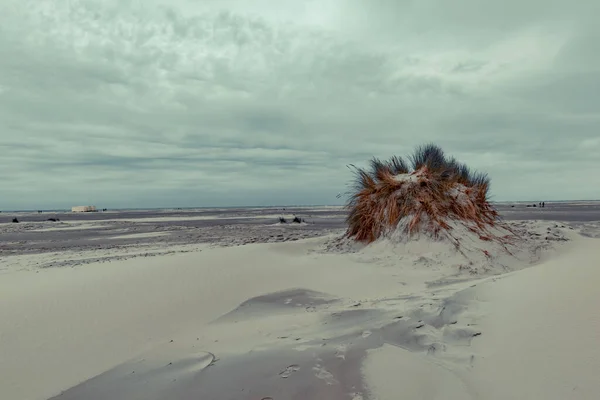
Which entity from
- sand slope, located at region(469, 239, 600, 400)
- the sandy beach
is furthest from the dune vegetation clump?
sand slope, located at region(469, 239, 600, 400)

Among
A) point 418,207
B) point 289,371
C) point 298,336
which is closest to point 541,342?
point 289,371

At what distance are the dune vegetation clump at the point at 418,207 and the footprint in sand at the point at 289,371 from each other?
537 centimetres

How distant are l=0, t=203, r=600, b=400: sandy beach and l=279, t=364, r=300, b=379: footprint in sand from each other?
0.05ft

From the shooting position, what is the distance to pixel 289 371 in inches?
97.0

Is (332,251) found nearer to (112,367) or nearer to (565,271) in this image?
(565,271)

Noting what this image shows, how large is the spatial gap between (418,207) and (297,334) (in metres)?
5.36

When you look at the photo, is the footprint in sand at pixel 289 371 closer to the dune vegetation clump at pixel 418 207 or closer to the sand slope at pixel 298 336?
the sand slope at pixel 298 336

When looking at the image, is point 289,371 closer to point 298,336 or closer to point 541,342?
point 298,336

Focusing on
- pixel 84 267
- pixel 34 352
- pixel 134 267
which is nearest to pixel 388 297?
pixel 34 352

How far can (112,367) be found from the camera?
300 centimetres

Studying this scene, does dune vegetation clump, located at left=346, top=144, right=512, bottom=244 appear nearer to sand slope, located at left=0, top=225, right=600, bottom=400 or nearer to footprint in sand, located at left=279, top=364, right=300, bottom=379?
sand slope, located at left=0, top=225, right=600, bottom=400

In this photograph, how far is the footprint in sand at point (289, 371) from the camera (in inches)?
94.8

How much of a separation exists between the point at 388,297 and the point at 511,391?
2529 millimetres

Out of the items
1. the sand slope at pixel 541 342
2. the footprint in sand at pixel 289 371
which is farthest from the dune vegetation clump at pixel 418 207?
the footprint in sand at pixel 289 371
